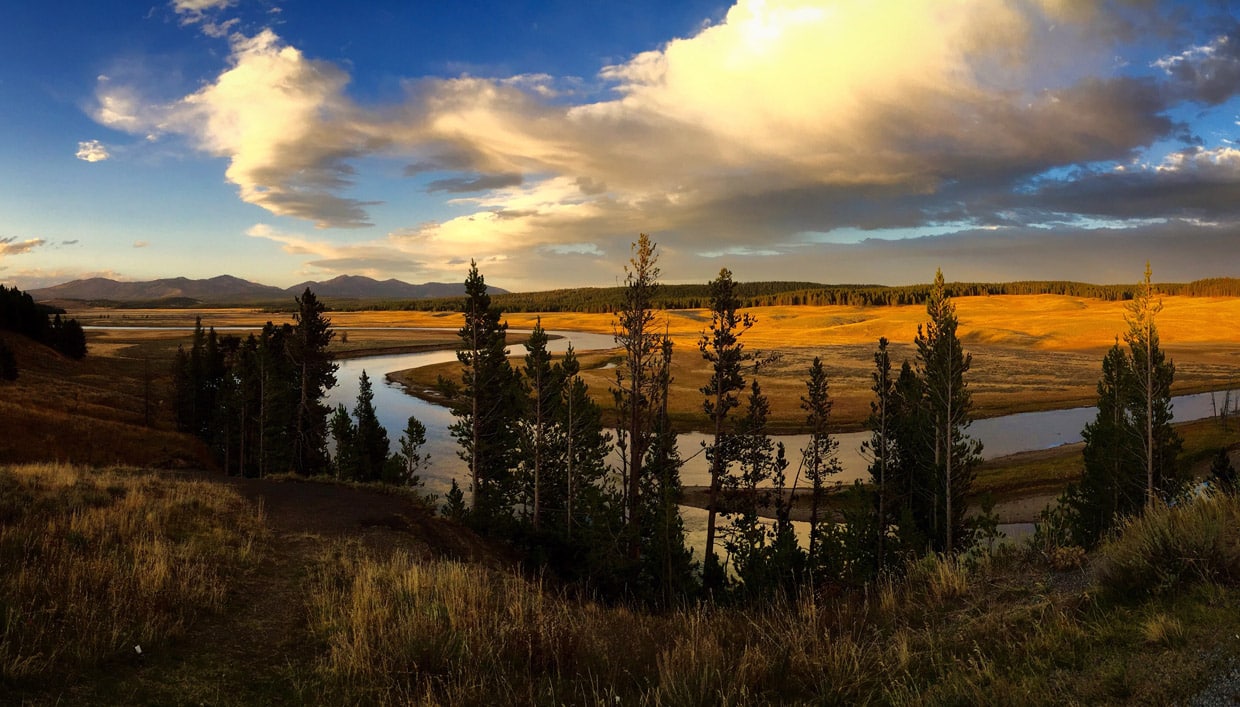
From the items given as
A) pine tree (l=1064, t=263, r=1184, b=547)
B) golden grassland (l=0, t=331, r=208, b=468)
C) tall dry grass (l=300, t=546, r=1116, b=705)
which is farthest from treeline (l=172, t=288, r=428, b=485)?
pine tree (l=1064, t=263, r=1184, b=547)

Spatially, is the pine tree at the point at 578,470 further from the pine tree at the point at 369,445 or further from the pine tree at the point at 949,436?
the pine tree at the point at 949,436

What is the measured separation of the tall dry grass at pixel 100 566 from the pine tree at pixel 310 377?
22193mm

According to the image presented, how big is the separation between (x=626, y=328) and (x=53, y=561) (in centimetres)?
1974

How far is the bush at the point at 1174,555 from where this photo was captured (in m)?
6.16

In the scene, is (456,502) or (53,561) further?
(456,502)

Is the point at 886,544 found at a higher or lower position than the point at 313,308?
lower

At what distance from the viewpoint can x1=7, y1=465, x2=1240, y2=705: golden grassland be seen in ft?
16.8

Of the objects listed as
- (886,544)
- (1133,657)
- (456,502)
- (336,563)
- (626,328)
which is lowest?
(886,544)

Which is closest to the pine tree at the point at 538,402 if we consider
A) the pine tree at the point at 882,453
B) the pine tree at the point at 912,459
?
the pine tree at the point at 882,453

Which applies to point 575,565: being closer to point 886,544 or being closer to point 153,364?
point 886,544

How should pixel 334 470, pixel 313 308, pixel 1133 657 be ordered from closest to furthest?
pixel 1133 657 → pixel 313 308 → pixel 334 470

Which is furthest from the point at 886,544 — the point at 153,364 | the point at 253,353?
the point at 153,364

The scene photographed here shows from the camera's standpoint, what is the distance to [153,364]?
328 ft

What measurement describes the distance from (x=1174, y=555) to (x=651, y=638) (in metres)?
5.65
